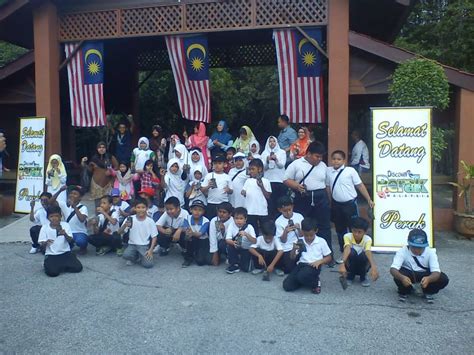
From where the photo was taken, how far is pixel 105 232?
725 cm

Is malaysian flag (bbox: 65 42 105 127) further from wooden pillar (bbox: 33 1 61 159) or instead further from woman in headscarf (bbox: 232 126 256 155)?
woman in headscarf (bbox: 232 126 256 155)

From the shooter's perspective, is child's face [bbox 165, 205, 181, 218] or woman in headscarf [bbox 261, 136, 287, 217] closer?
child's face [bbox 165, 205, 181, 218]

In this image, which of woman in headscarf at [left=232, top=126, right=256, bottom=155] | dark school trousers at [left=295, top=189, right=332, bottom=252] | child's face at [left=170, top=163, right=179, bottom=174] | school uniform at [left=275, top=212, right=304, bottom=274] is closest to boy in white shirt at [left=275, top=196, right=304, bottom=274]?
school uniform at [left=275, top=212, right=304, bottom=274]

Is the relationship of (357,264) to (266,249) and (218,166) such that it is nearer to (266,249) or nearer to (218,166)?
(266,249)

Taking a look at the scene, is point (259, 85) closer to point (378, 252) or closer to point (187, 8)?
point (187, 8)

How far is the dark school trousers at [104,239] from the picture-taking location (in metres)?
7.21

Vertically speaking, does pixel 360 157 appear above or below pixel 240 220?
above

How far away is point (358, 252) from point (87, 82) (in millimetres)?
6858

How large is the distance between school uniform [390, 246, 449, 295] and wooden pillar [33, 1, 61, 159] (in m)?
7.25

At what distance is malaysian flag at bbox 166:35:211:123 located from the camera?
31.3ft

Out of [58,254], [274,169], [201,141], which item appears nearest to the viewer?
[58,254]

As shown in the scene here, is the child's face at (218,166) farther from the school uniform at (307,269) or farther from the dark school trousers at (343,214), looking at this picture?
the school uniform at (307,269)

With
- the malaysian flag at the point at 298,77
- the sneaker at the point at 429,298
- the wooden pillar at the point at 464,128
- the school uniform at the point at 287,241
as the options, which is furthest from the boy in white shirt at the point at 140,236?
the wooden pillar at the point at 464,128

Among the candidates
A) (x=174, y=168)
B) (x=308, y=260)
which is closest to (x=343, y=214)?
(x=308, y=260)
